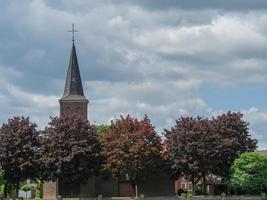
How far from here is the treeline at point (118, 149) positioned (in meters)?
75.4

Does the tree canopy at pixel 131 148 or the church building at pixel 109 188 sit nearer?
the tree canopy at pixel 131 148

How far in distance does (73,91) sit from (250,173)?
6353 centimetres

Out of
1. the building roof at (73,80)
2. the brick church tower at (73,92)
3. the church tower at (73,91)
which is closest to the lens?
the brick church tower at (73,92)

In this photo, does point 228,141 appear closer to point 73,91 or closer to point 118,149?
point 118,149

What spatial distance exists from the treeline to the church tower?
51.4 meters

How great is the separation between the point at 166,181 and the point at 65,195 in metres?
13.0

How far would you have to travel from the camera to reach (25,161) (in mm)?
75250

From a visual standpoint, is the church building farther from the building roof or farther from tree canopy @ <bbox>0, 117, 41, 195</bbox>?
the building roof

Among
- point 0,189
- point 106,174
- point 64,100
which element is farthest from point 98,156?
point 64,100

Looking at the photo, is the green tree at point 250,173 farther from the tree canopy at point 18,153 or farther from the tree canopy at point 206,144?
the tree canopy at point 18,153

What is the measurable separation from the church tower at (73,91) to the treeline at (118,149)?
51.4 metres

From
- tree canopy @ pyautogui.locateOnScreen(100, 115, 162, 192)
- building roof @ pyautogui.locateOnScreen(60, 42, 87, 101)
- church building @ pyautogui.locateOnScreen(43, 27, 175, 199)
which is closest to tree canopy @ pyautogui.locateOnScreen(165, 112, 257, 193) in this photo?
tree canopy @ pyautogui.locateOnScreen(100, 115, 162, 192)

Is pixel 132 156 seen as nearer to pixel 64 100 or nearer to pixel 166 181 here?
pixel 166 181

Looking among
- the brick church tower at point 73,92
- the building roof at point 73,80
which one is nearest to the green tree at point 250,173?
the brick church tower at point 73,92
